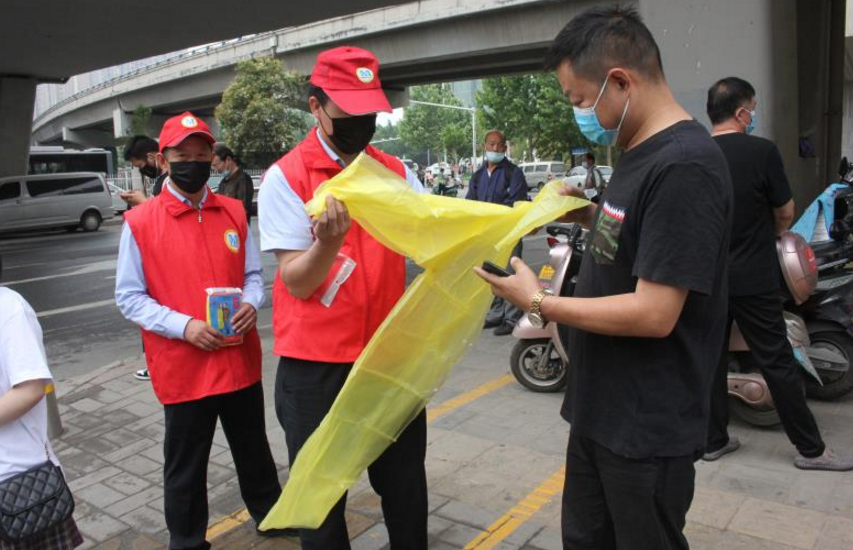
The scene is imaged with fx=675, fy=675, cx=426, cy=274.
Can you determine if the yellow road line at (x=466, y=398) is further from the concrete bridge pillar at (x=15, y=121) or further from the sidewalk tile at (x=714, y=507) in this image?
the concrete bridge pillar at (x=15, y=121)

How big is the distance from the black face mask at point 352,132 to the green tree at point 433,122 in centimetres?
6819

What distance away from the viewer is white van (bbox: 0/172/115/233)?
19969 millimetres

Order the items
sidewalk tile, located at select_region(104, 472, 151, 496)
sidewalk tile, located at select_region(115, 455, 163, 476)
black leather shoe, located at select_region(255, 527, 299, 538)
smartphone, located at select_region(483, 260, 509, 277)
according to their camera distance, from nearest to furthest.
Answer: smartphone, located at select_region(483, 260, 509, 277) → black leather shoe, located at select_region(255, 527, 299, 538) → sidewalk tile, located at select_region(104, 472, 151, 496) → sidewalk tile, located at select_region(115, 455, 163, 476)

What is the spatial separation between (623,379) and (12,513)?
5.96 feet

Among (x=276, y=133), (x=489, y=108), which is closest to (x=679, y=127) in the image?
(x=276, y=133)

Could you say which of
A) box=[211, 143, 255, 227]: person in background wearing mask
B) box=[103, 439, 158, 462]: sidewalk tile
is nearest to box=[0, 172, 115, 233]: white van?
box=[211, 143, 255, 227]: person in background wearing mask

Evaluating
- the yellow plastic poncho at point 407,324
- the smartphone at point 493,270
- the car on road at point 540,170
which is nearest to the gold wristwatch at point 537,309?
the smartphone at point 493,270

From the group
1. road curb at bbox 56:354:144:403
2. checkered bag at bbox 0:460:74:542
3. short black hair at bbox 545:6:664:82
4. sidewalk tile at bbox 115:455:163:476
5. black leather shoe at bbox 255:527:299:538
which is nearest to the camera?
short black hair at bbox 545:6:664:82

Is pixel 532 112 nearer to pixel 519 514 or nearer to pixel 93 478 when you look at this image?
pixel 93 478

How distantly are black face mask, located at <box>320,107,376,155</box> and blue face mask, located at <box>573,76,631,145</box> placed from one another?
0.71 meters

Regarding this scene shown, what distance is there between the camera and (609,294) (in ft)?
5.90

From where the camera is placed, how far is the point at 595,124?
6.10ft

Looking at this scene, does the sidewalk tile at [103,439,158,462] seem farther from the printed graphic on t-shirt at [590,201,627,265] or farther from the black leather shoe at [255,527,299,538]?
the printed graphic on t-shirt at [590,201,627,265]

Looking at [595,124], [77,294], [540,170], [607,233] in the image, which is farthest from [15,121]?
[540,170]
